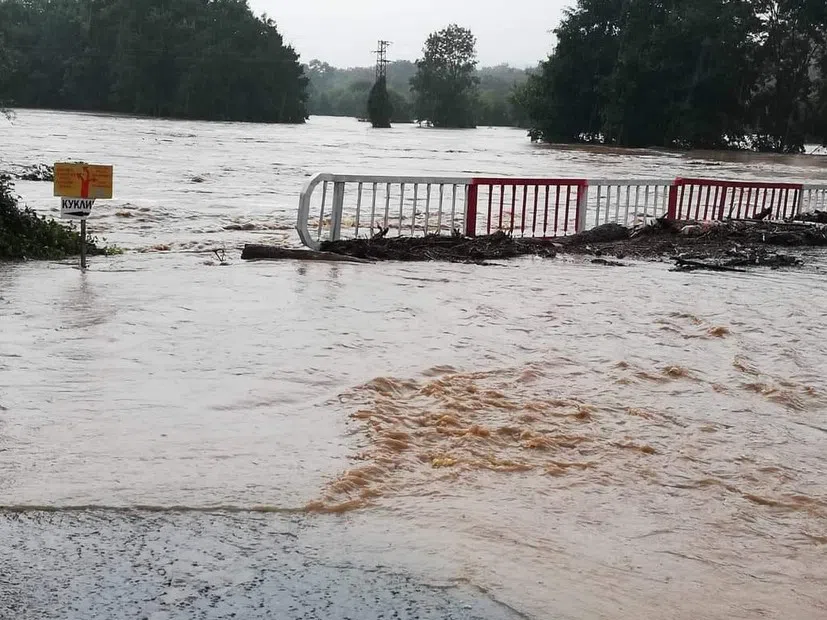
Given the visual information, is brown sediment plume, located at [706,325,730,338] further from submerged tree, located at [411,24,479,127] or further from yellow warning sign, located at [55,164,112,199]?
submerged tree, located at [411,24,479,127]

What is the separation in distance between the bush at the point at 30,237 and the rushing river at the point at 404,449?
1139mm

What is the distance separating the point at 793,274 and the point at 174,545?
34.2 feet

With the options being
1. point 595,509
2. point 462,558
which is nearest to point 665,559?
point 595,509

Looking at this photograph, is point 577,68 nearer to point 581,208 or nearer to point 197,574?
point 581,208

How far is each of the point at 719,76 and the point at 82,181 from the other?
71872mm

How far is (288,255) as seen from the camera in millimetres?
12070

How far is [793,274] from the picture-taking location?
1262cm

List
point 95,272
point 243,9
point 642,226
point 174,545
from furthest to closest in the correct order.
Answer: point 243,9 < point 642,226 < point 95,272 < point 174,545

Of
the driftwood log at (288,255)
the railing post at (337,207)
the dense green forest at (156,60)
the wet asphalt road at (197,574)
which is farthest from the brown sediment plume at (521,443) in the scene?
the dense green forest at (156,60)

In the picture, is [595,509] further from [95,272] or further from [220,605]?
[95,272]

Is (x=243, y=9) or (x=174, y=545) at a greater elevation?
(x=243, y=9)

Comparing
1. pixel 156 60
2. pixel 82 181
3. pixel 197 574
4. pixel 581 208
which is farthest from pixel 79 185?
pixel 156 60

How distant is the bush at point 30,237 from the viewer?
11695 millimetres

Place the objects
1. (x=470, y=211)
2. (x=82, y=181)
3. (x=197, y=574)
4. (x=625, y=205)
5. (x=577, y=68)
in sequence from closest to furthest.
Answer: (x=197, y=574), (x=82, y=181), (x=470, y=211), (x=625, y=205), (x=577, y=68)
